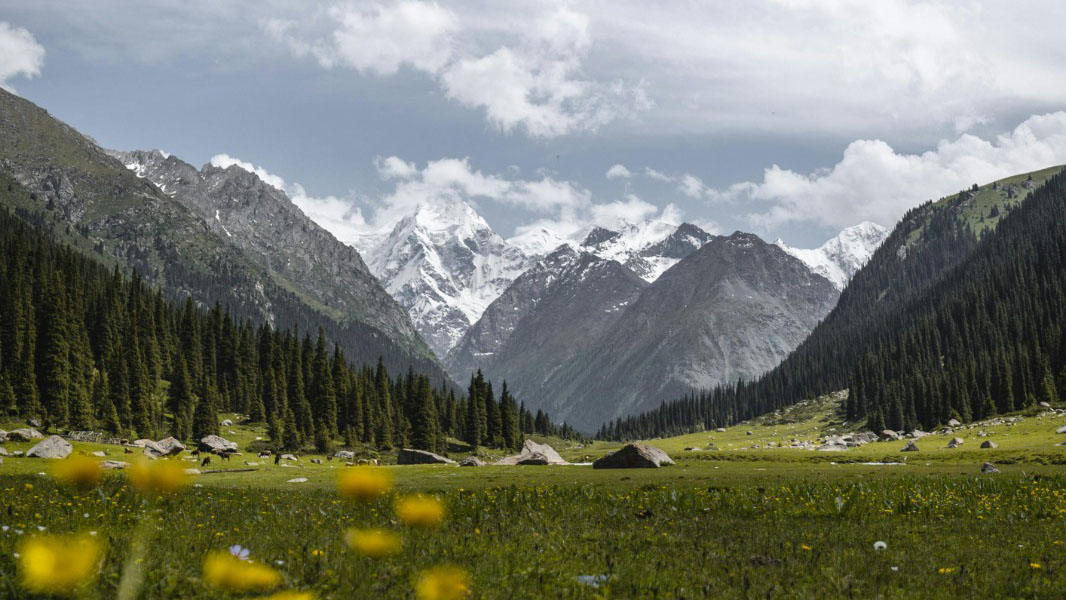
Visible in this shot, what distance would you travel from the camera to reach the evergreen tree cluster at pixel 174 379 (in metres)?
93.2

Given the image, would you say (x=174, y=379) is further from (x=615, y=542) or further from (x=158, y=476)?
(x=158, y=476)

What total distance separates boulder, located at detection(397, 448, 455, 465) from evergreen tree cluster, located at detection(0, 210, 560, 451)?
25.2 meters

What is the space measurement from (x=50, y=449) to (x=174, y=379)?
58872mm

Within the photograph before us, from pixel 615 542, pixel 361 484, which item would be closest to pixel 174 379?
pixel 615 542

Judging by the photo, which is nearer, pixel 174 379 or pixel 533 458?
pixel 533 458

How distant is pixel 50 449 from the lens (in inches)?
2147

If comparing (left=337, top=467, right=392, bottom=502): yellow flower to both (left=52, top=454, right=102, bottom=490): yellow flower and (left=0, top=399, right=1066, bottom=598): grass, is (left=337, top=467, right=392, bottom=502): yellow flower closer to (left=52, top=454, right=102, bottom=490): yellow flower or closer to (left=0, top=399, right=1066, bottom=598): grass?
(left=52, top=454, right=102, bottom=490): yellow flower

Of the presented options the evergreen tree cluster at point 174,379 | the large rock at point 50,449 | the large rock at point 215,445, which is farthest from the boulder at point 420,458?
the large rock at point 50,449

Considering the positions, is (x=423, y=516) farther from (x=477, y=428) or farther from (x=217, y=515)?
(x=477, y=428)

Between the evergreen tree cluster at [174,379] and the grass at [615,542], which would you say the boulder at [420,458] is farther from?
the grass at [615,542]

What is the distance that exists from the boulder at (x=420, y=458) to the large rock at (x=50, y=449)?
3856cm

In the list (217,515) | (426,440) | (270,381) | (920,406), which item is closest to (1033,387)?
(920,406)

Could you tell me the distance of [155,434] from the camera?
10019cm

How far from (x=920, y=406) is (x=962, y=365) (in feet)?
75.4
